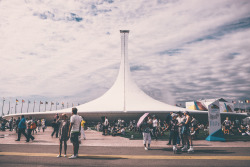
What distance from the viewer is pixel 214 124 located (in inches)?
436

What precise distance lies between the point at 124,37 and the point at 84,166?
32.5m

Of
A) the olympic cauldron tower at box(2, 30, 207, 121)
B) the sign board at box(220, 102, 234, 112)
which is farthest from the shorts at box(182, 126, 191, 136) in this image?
the sign board at box(220, 102, 234, 112)

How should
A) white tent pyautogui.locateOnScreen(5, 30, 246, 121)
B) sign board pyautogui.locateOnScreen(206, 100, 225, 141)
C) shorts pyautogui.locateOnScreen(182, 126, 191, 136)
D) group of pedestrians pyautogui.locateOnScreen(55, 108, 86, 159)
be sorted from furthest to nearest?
white tent pyautogui.locateOnScreen(5, 30, 246, 121)
sign board pyautogui.locateOnScreen(206, 100, 225, 141)
shorts pyautogui.locateOnScreen(182, 126, 191, 136)
group of pedestrians pyautogui.locateOnScreen(55, 108, 86, 159)

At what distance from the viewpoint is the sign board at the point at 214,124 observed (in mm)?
10810

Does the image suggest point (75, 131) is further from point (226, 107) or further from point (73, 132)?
point (226, 107)

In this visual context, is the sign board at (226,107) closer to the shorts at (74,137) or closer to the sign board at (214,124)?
the sign board at (214,124)

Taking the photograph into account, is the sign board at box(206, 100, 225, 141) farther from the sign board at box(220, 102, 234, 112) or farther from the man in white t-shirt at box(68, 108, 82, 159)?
the sign board at box(220, 102, 234, 112)

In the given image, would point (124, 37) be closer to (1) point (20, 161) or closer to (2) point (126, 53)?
(2) point (126, 53)

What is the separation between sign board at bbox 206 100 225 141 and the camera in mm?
10810

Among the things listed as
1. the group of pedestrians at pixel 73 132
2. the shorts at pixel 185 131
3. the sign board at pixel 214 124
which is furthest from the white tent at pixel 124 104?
the group of pedestrians at pixel 73 132

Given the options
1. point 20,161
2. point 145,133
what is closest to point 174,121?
point 145,133

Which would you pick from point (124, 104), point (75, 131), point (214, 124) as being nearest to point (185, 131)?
point (75, 131)

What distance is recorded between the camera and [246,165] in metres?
5.11

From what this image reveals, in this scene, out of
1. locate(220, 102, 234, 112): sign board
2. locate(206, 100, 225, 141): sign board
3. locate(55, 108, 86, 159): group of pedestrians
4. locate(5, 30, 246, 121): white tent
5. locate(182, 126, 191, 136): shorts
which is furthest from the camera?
locate(220, 102, 234, 112): sign board
